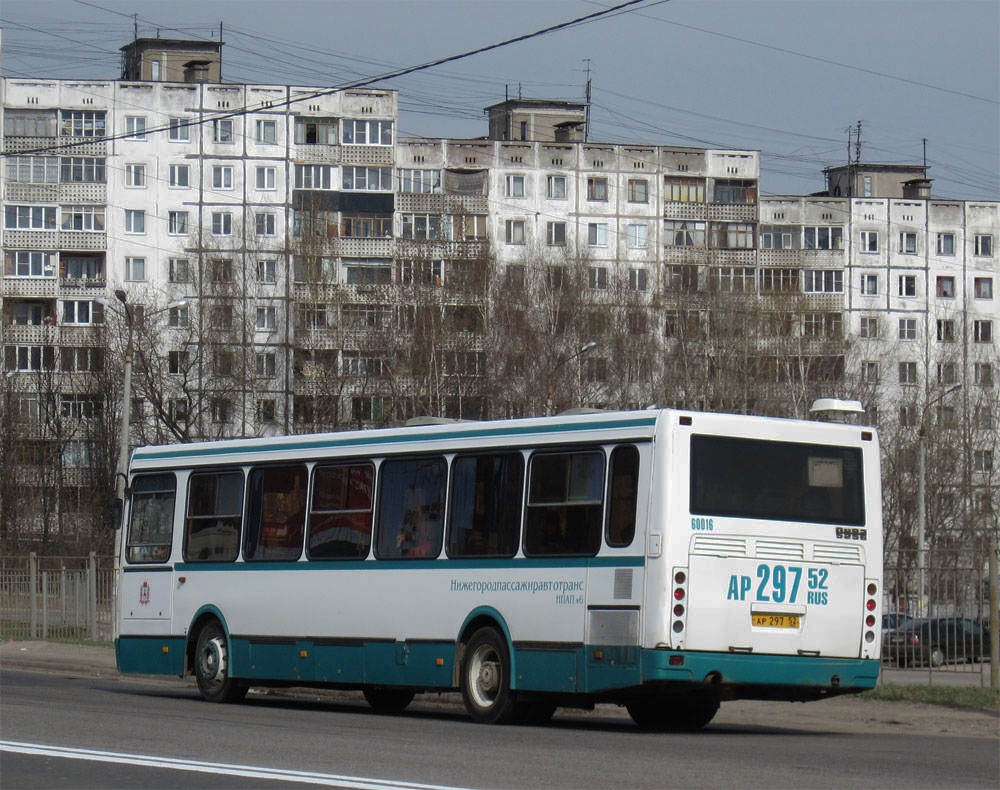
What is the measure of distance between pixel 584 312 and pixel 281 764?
59293 mm

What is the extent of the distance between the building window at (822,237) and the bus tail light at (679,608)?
8301 centimetres

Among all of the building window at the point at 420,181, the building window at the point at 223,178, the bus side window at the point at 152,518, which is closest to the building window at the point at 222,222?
the building window at the point at 223,178

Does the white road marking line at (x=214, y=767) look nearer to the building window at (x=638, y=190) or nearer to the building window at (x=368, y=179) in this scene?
the building window at (x=368, y=179)

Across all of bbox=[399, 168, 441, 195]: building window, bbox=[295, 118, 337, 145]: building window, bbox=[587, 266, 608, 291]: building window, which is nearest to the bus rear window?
bbox=[587, 266, 608, 291]: building window

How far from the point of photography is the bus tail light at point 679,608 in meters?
14.9

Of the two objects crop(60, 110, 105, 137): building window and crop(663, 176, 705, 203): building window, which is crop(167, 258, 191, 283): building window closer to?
crop(60, 110, 105, 137): building window

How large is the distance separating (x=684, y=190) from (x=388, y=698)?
76.0m

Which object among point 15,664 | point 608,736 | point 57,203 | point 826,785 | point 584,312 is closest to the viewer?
point 826,785

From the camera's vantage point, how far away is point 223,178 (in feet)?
287

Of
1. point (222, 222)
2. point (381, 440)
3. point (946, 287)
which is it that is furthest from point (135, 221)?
point (381, 440)

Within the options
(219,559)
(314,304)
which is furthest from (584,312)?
(219,559)

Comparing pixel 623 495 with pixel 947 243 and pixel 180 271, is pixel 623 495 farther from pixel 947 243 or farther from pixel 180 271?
pixel 947 243

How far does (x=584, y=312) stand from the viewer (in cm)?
7019

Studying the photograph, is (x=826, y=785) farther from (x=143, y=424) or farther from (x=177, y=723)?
(x=143, y=424)
